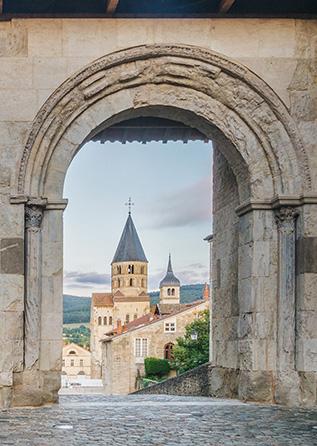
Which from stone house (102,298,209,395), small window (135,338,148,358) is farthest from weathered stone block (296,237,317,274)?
small window (135,338,148,358)

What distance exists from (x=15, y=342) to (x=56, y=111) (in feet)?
8.24

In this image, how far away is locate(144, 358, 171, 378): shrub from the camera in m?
52.1

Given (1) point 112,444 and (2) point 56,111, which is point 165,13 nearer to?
(2) point 56,111

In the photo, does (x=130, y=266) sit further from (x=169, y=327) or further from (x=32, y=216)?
(x=32, y=216)

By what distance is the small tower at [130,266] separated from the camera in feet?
331

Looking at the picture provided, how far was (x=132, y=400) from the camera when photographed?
36.2 feet

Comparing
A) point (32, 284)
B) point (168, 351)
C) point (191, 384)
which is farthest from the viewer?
point (168, 351)

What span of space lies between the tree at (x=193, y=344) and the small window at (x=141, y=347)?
3.89 meters

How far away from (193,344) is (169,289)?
54.9 m

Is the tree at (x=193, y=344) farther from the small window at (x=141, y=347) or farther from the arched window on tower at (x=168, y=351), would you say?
the arched window on tower at (x=168, y=351)

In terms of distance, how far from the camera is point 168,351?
2221 inches

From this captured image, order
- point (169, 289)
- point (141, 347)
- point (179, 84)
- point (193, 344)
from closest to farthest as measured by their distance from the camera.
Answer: point (179, 84)
point (193, 344)
point (141, 347)
point (169, 289)

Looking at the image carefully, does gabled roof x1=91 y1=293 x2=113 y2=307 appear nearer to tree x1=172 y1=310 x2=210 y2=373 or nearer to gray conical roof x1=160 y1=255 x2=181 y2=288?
gray conical roof x1=160 y1=255 x2=181 y2=288

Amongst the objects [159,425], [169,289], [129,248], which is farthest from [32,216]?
[169,289]
